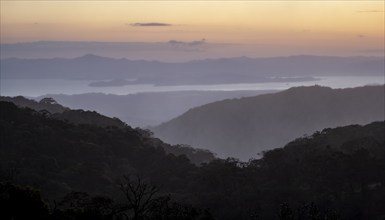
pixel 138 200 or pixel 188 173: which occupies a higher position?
pixel 188 173

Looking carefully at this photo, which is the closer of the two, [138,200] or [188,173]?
[138,200]

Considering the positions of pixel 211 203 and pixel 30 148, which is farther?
pixel 30 148

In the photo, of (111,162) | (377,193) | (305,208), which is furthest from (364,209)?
(111,162)

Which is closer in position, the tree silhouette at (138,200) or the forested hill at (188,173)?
the tree silhouette at (138,200)

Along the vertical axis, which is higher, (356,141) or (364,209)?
(356,141)

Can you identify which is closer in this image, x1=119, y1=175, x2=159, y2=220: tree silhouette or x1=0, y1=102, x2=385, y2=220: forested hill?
x1=119, y1=175, x2=159, y2=220: tree silhouette

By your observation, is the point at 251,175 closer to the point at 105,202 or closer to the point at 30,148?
the point at 30,148

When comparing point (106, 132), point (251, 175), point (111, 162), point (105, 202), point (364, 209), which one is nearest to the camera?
point (105, 202)

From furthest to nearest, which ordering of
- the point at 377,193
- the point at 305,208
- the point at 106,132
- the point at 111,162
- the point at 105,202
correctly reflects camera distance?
the point at 106,132 → the point at 111,162 → the point at 377,193 → the point at 305,208 → the point at 105,202
